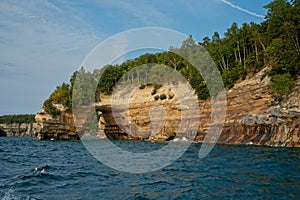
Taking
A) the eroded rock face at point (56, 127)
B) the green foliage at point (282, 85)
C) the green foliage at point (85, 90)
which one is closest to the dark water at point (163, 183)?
the green foliage at point (282, 85)

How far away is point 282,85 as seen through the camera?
39.3 meters

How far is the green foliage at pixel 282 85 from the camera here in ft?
128

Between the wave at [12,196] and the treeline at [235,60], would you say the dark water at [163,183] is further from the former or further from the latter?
the treeline at [235,60]

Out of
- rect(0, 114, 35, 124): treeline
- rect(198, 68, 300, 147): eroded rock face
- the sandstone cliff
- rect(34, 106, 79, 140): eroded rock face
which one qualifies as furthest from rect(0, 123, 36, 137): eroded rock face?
rect(198, 68, 300, 147): eroded rock face

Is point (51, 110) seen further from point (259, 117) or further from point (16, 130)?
point (16, 130)

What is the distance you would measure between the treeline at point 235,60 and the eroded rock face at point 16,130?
→ 12111cm

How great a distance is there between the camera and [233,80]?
54.2 meters

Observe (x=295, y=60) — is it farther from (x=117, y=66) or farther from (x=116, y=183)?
(x=117, y=66)

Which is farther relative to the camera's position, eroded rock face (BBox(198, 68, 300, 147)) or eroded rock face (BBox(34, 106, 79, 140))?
eroded rock face (BBox(34, 106, 79, 140))

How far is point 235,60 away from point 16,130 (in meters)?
167

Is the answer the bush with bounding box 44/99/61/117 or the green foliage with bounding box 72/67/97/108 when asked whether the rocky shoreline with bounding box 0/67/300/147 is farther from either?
the green foliage with bounding box 72/67/97/108

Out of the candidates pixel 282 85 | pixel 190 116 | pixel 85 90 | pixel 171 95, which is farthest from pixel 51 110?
pixel 282 85

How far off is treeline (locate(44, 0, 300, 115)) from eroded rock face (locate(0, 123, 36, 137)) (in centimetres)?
12111

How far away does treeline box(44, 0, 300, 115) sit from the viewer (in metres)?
42.9
